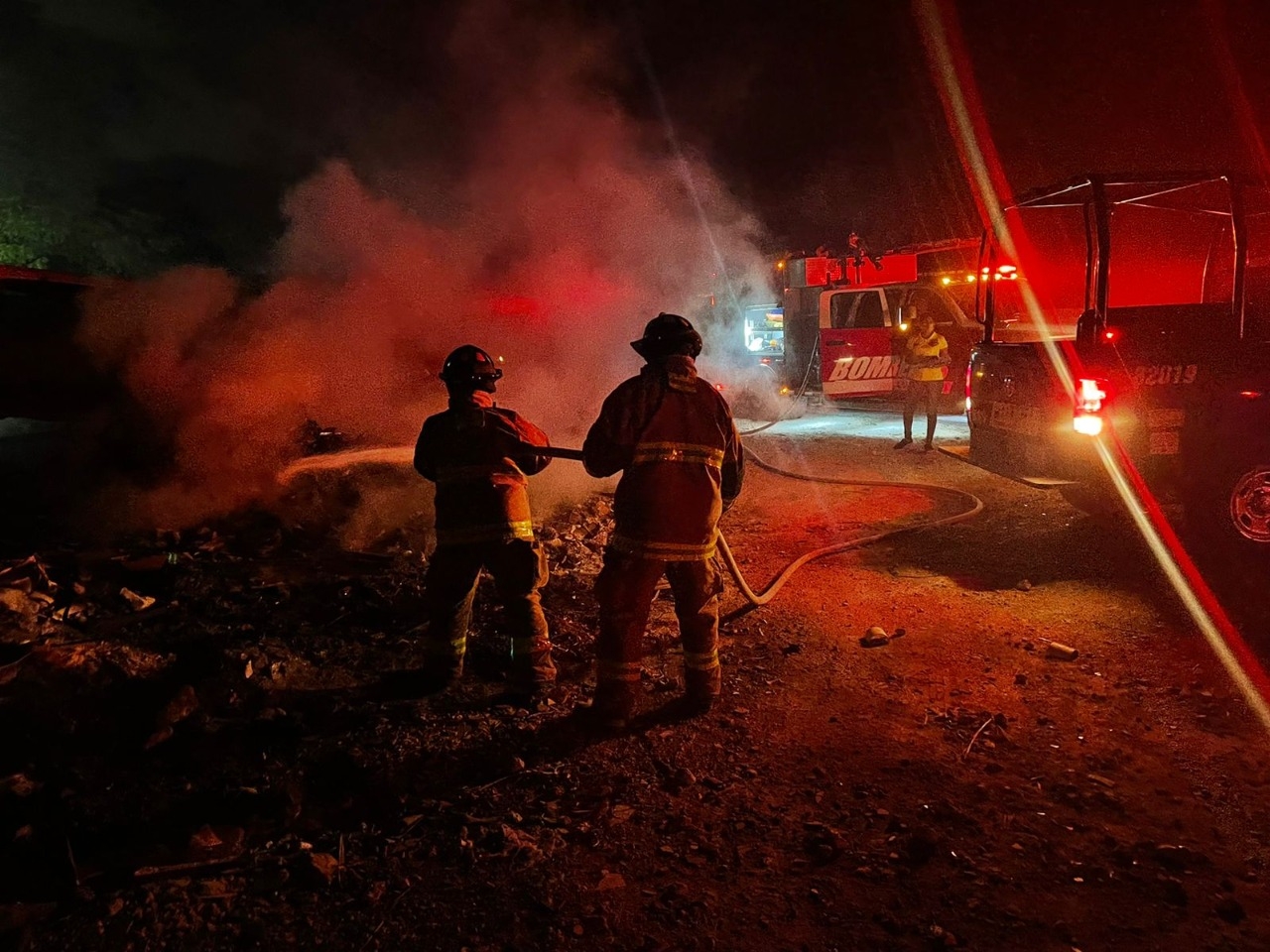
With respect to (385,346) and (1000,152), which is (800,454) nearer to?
(385,346)

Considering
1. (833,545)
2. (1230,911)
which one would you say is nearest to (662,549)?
(1230,911)

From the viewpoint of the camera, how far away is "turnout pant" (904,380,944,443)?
8.95 metres

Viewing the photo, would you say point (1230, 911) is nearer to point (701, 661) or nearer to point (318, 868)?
point (701, 661)

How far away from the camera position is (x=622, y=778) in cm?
281

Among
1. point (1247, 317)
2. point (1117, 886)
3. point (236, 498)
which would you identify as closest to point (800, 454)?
point (1247, 317)

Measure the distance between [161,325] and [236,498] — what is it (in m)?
1.51

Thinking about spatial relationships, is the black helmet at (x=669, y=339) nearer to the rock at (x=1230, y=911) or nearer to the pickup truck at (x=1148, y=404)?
the rock at (x=1230, y=911)

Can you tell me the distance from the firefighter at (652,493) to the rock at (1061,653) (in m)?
1.83

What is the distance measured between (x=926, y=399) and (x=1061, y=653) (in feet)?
19.0

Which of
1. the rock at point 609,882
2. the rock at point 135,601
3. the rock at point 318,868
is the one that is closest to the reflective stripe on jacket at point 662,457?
the rock at point 609,882

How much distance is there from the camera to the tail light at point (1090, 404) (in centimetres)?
479

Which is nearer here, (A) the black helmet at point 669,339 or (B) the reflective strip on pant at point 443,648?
(A) the black helmet at point 669,339

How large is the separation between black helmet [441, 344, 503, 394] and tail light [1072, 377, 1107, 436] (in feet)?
11.7

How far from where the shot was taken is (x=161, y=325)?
19.6ft
